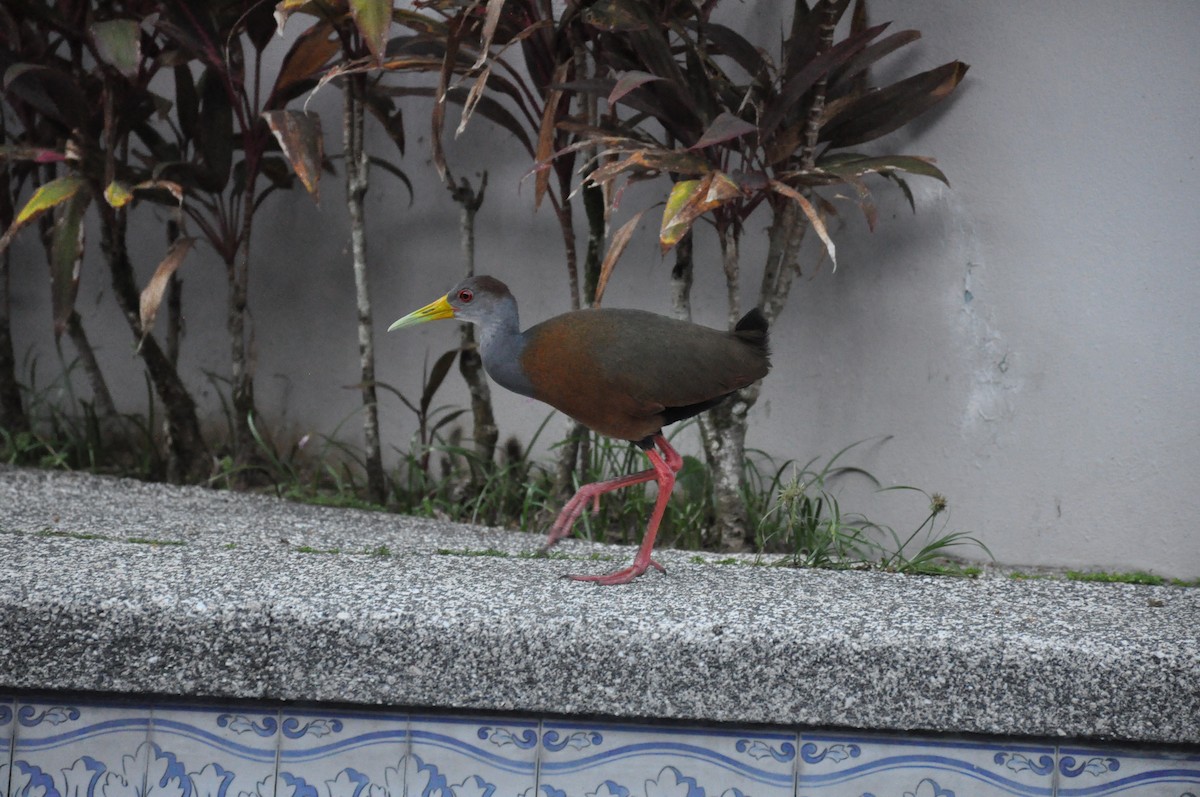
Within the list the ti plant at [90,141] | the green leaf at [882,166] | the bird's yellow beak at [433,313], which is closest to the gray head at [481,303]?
the bird's yellow beak at [433,313]

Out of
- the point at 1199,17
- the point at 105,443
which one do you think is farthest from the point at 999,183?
the point at 105,443

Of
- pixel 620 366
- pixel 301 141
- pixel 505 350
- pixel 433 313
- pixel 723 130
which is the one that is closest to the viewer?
pixel 620 366

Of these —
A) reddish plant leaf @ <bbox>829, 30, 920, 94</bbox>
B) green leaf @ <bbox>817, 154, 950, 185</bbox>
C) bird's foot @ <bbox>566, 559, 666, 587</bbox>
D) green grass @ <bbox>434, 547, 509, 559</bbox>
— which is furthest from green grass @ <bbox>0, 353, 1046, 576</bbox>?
reddish plant leaf @ <bbox>829, 30, 920, 94</bbox>

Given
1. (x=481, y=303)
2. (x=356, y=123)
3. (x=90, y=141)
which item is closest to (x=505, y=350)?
(x=481, y=303)

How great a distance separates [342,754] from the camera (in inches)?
70.7

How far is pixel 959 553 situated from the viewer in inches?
123

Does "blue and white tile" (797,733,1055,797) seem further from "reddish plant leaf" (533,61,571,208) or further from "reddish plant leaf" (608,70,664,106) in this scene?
"reddish plant leaf" (533,61,571,208)

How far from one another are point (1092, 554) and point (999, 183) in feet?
3.41

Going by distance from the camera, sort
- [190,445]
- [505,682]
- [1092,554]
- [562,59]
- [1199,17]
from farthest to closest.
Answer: [190,445] < [562,59] < [1092,554] < [1199,17] < [505,682]

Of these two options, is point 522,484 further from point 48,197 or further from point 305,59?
point 48,197

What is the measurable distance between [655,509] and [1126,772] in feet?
3.17

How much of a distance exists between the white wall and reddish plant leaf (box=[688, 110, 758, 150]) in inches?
31.9

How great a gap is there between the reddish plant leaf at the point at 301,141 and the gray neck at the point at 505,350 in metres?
0.91

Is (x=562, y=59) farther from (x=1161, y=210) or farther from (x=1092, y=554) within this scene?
(x=1092, y=554)
